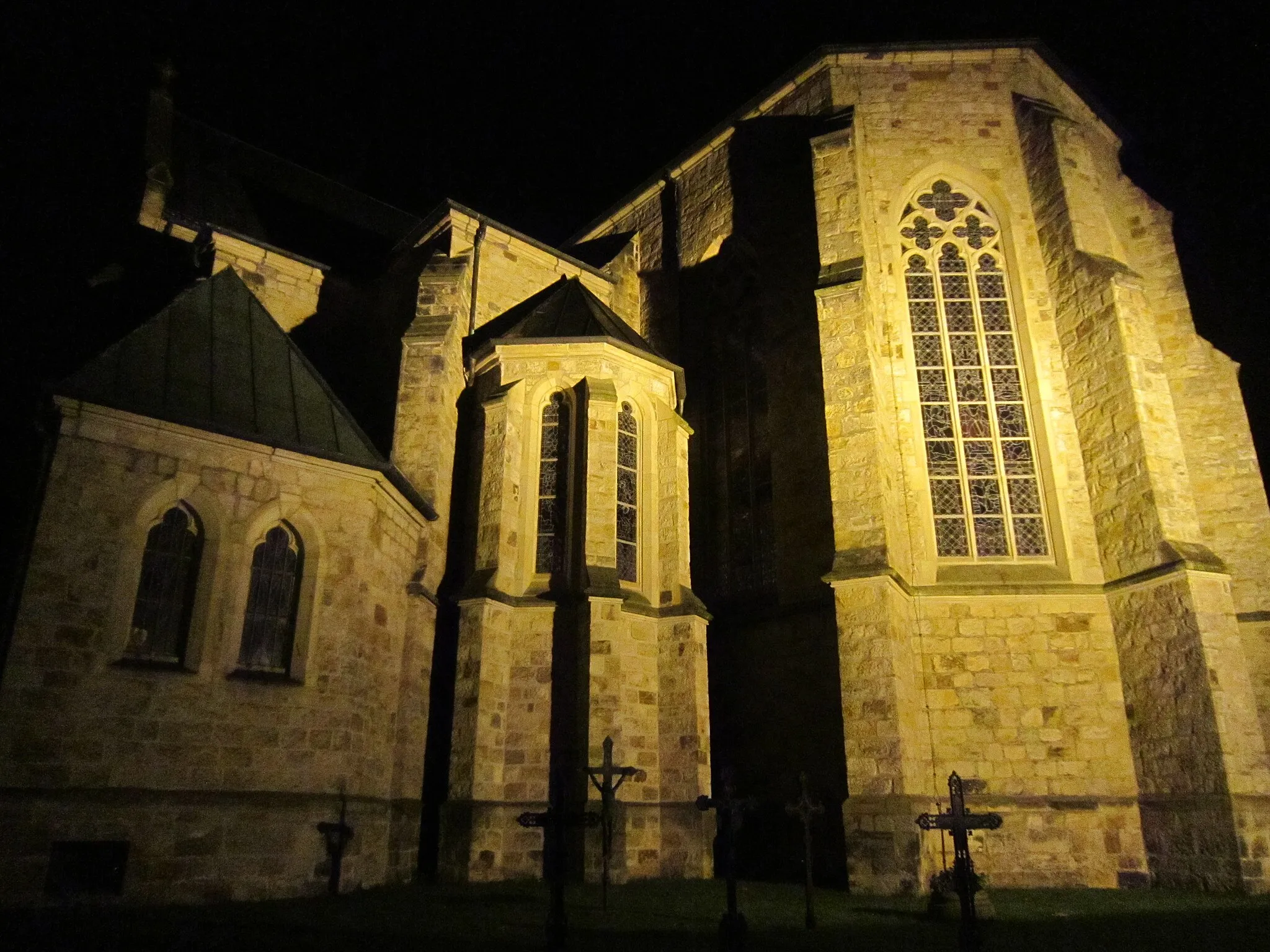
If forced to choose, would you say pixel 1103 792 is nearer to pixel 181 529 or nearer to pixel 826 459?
pixel 826 459

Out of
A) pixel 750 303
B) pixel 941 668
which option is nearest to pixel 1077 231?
pixel 750 303

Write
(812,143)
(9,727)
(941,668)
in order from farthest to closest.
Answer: (812,143) → (941,668) → (9,727)

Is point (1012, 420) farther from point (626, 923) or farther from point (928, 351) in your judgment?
point (626, 923)

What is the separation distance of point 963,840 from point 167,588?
27.2ft

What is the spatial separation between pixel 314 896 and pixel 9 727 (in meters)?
3.44

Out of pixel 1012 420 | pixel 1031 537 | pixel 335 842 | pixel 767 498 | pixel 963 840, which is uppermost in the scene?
pixel 1012 420

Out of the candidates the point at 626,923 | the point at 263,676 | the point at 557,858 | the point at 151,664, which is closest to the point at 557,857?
the point at 557,858

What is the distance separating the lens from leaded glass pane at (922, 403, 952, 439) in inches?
547

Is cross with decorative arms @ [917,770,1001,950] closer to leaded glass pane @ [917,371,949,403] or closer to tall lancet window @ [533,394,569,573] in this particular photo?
tall lancet window @ [533,394,569,573]

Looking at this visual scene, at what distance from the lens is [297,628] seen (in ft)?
33.7

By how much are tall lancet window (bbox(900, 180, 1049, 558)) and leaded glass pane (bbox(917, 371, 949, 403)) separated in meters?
0.01

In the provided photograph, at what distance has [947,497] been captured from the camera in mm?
13547

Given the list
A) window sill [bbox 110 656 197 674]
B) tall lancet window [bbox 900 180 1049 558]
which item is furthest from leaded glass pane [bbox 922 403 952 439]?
window sill [bbox 110 656 197 674]

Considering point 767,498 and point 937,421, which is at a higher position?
point 937,421
